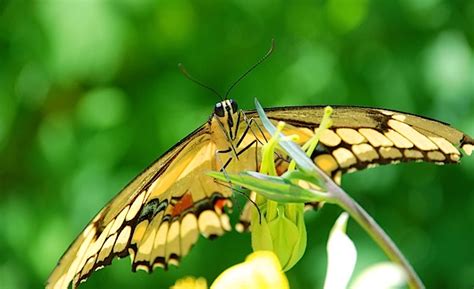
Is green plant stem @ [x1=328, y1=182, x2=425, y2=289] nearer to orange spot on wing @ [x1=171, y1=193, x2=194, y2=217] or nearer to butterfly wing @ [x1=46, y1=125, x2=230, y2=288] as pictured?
butterfly wing @ [x1=46, y1=125, x2=230, y2=288]

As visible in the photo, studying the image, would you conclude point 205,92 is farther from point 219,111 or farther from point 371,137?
point 371,137

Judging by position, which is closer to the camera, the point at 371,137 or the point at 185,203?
the point at 371,137

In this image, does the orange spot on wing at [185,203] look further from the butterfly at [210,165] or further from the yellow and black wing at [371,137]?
the yellow and black wing at [371,137]

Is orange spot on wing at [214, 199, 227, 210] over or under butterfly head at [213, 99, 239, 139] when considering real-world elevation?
under

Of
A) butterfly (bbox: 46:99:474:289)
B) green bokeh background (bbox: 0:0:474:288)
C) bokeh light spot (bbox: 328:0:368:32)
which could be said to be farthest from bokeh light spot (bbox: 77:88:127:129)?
butterfly (bbox: 46:99:474:289)

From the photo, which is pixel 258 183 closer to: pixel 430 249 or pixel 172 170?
pixel 172 170

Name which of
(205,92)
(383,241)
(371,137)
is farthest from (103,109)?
(383,241)

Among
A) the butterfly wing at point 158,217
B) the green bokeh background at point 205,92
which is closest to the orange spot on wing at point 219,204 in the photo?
the butterfly wing at point 158,217
